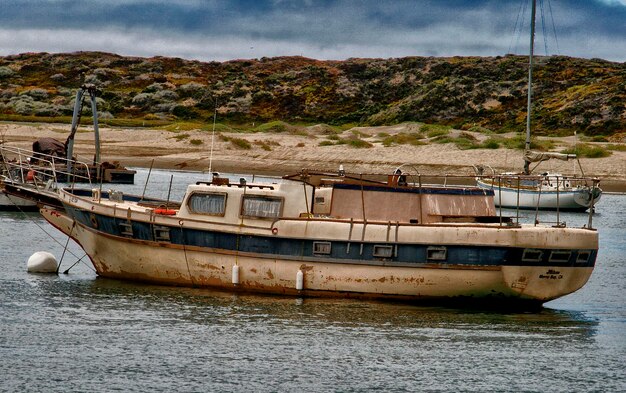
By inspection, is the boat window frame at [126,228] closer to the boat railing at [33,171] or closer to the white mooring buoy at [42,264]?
the boat railing at [33,171]

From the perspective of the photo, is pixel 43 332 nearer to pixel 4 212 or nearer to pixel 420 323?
pixel 420 323

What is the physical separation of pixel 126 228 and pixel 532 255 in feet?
38.0

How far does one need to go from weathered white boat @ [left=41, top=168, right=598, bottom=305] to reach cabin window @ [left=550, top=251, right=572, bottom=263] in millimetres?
31

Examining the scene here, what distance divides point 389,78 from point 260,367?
5047 inches

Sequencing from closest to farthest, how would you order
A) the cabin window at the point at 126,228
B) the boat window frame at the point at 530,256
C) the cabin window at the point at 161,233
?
the boat window frame at the point at 530,256 → the cabin window at the point at 161,233 → the cabin window at the point at 126,228

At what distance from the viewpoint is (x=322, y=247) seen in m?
29.0

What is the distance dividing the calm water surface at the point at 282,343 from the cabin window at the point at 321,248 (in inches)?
54.5

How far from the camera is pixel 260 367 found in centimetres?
2342

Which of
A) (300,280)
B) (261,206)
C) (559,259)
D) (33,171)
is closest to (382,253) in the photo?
(300,280)

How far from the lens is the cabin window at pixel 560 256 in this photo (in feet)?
92.1

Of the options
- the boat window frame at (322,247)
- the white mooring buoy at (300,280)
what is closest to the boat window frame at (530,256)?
the boat window frame at (322,247)

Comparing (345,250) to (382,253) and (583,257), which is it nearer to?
(382,253)

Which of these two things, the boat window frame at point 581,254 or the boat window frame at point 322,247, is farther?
the boat window frame at point 322,247

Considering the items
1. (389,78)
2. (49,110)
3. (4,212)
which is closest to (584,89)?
(389,78)
